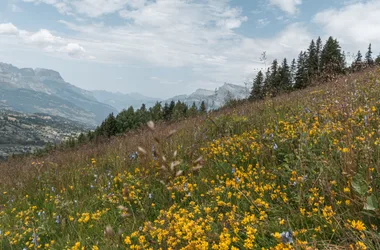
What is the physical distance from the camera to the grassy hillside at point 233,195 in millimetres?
2314

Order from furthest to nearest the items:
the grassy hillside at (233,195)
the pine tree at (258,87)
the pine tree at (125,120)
→ the pine tree at (125,120)
the pine tree at (258,87)
the grassy hillside at (233,195)

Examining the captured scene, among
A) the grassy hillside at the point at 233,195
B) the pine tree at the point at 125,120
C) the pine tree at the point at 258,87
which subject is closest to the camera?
the grassy hillside at the point at 233,195

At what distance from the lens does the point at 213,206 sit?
3.21 m

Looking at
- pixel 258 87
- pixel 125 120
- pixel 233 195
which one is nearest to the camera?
pixel 233 195

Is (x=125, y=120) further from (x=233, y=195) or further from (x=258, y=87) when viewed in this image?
(x=233, y=195)

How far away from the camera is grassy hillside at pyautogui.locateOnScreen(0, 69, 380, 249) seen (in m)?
2.31

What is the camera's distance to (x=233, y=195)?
3.35 metres

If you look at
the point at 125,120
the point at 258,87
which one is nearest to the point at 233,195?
the point at 258,87

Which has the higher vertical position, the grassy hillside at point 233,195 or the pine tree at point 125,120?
the grassy hillside at point 233,195

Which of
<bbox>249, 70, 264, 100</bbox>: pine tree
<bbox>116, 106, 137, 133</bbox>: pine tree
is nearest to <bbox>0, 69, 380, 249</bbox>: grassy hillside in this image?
<bbox>249, 70, 264, 100</bbox>: pine tree

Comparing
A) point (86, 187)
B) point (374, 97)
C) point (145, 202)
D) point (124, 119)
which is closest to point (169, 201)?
point (145, 202)

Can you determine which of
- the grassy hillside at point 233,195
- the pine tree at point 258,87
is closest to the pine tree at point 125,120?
the pine tree at point 258,87

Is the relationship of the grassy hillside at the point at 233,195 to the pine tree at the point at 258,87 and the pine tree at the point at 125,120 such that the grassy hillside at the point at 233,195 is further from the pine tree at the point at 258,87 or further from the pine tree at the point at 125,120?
the pine tree at the point at 125,120

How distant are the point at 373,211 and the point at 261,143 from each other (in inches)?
90.4
